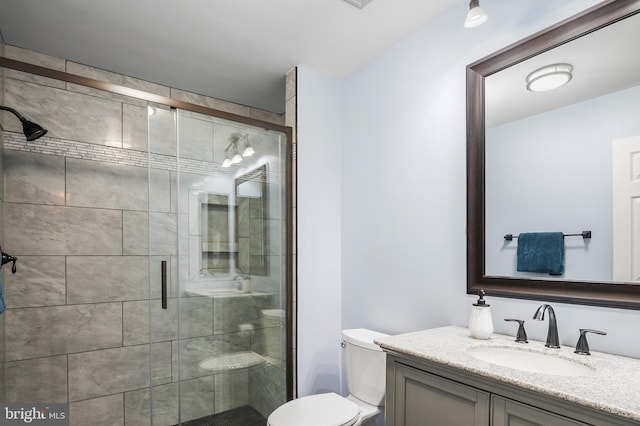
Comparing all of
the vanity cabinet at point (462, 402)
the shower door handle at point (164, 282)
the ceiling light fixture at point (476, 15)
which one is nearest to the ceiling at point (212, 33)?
the ceiling light fixture at point (476, 15)

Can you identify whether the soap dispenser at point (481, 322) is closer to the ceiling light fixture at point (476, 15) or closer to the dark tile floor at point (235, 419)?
the ceiling light fixture at point (476, 15)

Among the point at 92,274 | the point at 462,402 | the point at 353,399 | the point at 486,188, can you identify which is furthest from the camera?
the point at 92,274

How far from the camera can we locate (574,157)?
1406mm

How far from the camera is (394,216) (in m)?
2.16

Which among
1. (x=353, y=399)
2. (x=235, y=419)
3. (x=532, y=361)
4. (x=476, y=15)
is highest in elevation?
(x=476, y=15)

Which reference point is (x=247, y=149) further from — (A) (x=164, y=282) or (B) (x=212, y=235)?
(A) (x=164, y=282)

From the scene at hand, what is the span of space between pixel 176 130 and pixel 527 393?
6.33 ft

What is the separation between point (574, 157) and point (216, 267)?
1.80m

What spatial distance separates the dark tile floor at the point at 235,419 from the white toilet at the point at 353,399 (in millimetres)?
429

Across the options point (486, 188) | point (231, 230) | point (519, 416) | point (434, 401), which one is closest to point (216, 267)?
point (231, 230)

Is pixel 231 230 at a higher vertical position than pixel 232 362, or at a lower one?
higher

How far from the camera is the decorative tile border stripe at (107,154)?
1968 mm

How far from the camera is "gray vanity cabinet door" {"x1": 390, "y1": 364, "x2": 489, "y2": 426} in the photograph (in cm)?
114

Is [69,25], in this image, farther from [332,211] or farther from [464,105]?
[464,105]
